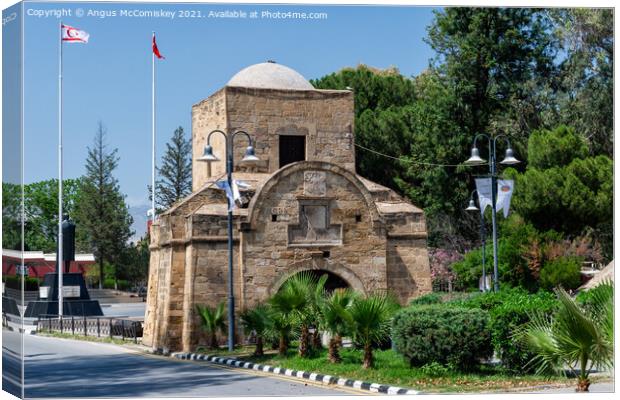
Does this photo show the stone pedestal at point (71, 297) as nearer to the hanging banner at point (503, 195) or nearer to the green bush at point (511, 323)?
the hanging banner at point (503, 195)

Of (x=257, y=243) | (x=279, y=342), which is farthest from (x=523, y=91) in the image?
(x=279, y=342)

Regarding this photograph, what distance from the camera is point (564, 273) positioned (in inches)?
1102

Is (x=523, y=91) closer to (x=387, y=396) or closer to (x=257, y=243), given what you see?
(x=257, y=243)

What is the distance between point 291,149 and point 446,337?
43.1ft

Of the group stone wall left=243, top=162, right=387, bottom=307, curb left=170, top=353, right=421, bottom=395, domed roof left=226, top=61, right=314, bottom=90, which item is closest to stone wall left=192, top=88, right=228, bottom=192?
domed roof left=226, top=61, right=314, bottom=90

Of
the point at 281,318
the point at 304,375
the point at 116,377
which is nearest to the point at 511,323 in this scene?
the point at 304,375

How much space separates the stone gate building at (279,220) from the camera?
92.1 feet

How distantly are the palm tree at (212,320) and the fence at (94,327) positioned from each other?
568 centimetres

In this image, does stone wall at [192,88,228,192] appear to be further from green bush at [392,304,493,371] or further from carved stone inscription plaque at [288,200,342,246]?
green bush at [392,304,493,371]

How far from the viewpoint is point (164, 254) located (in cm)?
2975

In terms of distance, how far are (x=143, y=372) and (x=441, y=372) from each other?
6.40 metres

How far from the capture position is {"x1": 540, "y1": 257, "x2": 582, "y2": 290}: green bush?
90.4 ft

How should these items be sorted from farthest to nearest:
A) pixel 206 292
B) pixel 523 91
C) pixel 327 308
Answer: pixel 523 91
pixel 206 292
pixel 327 308

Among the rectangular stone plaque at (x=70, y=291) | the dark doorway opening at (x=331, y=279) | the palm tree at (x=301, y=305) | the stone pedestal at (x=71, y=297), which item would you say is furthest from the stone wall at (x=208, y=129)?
the rectangular stone plaque at (x=70, y=291)
